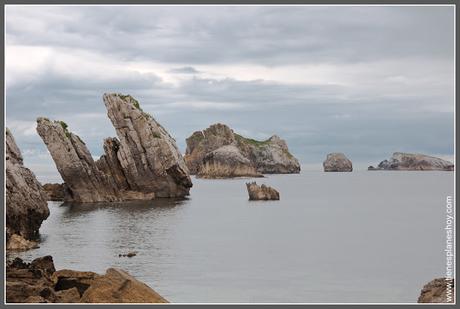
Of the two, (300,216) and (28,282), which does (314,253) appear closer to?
(28,282)

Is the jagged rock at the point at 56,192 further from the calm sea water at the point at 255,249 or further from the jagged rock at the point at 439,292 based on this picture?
the jagged rock at the point at 439,292

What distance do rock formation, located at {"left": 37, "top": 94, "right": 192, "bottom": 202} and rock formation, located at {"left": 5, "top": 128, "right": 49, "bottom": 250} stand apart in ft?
A: 129

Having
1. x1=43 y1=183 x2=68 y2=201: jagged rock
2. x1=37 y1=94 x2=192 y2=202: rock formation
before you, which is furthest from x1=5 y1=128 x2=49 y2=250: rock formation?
x1=43 y1=183 x2=68 y2=201: jagged rock

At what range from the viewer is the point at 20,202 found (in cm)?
5662

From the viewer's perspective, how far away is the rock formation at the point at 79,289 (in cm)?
3025

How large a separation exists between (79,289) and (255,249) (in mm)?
26633

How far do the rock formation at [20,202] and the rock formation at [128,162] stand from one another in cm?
3919

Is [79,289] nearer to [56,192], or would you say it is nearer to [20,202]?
[20,202]

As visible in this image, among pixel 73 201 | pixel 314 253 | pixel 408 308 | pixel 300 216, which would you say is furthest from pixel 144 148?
pixel 408 308

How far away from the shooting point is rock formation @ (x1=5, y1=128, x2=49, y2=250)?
55.0 m

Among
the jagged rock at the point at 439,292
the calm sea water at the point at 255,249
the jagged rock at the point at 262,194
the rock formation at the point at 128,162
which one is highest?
the rock formation at the point at 128,162

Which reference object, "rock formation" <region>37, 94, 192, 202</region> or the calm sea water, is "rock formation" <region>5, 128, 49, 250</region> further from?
"rock formation" <region>37, 94, 192, 202</region>

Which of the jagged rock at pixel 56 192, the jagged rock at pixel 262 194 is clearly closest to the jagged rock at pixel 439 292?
the jagged rock at pixel 262 194

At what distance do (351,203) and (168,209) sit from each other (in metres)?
39.4
